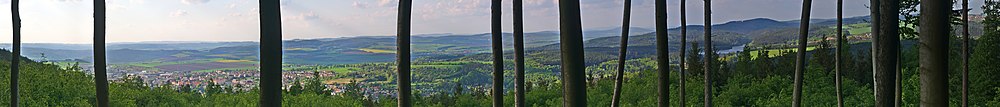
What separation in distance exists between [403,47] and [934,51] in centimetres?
202

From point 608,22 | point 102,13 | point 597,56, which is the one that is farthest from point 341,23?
point 102,13

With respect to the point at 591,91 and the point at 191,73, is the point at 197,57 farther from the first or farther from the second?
the point at 591,91

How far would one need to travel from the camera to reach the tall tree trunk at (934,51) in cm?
220

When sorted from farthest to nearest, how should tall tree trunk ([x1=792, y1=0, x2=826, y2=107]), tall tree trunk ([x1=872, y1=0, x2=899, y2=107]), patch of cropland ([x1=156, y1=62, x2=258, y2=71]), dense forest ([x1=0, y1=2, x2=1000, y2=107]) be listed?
patch of cropland ([x1=156, y1=62, x2=258, y2=71]) < dense forest ([x1=0, y1=2, x2=1000, y2=107]) < tall tree trunk ([x1=792, y1=0, x2=826, y2=107]) < tall tree trunk ([x1=872, y1=0, x2=899, y2=107])

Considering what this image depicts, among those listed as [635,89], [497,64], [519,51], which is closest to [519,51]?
[519,51]

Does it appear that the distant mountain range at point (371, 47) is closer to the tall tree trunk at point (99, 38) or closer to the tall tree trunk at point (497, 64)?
the tall tree trunk at point (497, 64)

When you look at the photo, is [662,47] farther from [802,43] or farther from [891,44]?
[802,43]

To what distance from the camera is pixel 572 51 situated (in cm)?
288

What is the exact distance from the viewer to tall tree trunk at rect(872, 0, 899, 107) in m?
3.31

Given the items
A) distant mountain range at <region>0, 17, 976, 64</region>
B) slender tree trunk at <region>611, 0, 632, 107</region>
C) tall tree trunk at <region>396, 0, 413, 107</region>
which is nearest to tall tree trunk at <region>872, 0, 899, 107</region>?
slender tree trunk at <region>611, 0, 632, 107</region>

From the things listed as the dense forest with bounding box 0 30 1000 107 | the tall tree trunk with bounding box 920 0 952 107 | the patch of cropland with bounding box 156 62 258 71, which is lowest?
the dense forest with bounding box 0 30 1000 107

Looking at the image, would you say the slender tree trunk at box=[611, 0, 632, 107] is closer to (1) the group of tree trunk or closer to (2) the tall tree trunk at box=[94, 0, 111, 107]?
(1) the group of tree trunk

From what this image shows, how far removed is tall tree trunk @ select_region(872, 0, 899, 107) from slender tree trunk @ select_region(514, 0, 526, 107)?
1.46m

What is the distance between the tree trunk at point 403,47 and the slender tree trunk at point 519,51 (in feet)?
1.84
